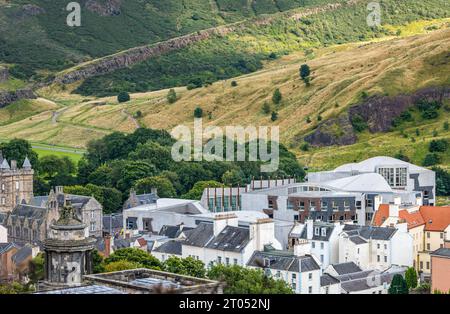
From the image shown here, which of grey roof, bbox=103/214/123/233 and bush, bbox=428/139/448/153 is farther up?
bush, bbox=428/139/448/153

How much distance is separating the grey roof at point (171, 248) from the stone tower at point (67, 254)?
88.5 ft

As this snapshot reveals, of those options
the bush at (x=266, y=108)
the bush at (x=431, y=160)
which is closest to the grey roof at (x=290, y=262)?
the bush at (x=431, y=160)

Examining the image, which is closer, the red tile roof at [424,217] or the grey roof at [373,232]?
the grey roof at [373,232]

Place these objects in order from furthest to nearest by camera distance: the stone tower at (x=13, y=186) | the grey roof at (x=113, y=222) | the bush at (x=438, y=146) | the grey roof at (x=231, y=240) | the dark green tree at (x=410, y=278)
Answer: the bush at (x=438, y=146) → the stone tower at (x=13, y=186) → the grey roof at (x=113, y=222) → the grey roof at (x=231, y=240) → the dark green tree at (x=410, y=278)

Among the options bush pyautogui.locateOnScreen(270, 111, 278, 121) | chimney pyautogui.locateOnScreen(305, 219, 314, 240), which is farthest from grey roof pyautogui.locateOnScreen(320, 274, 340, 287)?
bush pyautogui.locateOnScreen(270, 111, 278, 121)

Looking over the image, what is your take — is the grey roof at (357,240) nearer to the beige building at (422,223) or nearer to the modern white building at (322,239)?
the modern white building at (322,239)

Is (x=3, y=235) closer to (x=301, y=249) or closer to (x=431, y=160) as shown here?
(x=301, y=249)

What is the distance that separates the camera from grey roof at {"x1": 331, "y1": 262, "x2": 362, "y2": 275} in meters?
70.3

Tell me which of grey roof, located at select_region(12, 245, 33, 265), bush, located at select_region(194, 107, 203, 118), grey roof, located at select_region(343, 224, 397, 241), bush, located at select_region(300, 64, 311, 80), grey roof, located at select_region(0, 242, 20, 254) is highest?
bush, located at select_region(300, 64, 311, 80)

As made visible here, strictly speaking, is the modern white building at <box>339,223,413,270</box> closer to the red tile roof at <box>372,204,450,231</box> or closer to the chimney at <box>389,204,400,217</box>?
the red tile roof at <box>372,204,450,231</box>

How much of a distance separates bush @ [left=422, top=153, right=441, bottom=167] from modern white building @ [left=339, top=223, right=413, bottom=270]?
202 feet

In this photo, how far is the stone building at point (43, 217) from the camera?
311 ft

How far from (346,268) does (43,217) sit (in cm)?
3456
